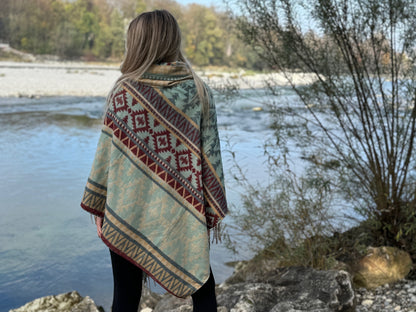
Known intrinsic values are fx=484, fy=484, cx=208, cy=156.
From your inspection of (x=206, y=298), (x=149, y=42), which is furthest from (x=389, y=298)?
(x=149, y=42)

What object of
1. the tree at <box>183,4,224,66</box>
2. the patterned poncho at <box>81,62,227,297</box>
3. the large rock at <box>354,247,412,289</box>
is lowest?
the large rock at <box>354,247,412,289</box>

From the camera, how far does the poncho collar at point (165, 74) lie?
1.67 m

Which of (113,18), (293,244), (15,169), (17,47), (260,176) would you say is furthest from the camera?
(113,18)

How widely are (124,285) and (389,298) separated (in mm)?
2100

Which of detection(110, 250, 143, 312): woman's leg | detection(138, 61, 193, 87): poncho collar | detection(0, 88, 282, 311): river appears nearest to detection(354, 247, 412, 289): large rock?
detection(0, 88, 282, 311): river

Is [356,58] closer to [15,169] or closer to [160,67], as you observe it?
[160,67]

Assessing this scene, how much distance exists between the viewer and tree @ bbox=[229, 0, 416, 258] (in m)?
3.56

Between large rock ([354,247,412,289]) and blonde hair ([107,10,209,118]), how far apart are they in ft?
7.78

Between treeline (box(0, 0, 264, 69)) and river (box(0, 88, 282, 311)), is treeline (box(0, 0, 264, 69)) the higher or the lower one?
the higher one

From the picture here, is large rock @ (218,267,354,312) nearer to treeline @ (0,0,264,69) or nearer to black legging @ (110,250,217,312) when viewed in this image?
black legging @ (110,250,217,312)

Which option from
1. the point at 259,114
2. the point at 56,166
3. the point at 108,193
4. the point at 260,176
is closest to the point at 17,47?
the point at 259,114

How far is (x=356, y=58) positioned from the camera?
3.71 m

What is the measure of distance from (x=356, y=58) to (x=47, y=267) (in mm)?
3323

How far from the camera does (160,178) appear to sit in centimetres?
175
